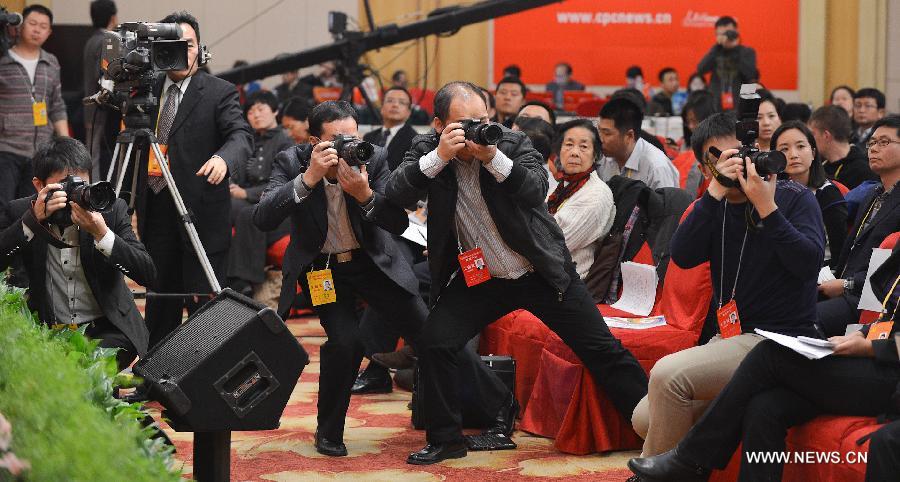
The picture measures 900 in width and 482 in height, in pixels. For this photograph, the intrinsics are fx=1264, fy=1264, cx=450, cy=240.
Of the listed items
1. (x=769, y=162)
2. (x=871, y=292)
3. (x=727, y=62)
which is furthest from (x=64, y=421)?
(x=727, y=62)

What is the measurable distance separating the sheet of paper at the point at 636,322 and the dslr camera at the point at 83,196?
6.07 feet

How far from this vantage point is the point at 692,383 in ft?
11.9

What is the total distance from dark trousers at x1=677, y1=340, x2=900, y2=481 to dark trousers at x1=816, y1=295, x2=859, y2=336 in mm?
944

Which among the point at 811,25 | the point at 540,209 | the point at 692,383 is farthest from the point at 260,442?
the point at 811,25

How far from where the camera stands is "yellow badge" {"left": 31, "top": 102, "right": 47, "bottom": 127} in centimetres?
725

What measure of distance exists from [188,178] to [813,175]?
8.08 ft

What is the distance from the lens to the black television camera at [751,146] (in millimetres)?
3545

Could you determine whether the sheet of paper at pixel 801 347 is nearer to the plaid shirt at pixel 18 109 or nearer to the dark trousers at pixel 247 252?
the dark trousers at pixel 247 252

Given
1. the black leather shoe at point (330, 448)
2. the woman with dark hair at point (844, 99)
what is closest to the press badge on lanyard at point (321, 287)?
the black leather shoe at point (330, 448)

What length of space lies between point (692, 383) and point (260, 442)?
5.65 ft

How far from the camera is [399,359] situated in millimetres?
5434

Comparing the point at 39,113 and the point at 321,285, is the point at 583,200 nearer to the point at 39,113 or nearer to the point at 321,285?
the point at 321,285

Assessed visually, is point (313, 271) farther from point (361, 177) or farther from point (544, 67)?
point (544, 67)

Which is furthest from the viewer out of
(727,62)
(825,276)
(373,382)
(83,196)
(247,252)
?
(727,62)
